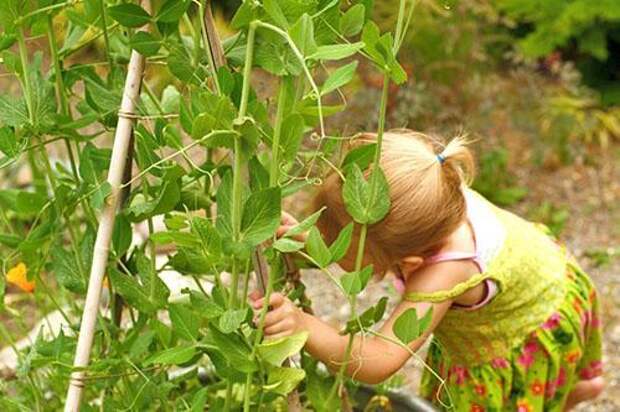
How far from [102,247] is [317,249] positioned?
0.79ft

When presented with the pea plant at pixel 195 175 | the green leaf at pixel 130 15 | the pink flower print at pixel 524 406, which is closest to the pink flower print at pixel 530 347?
the pink flower print at pixel 524 406

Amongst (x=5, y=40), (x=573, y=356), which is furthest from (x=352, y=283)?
(x=573, y=356)

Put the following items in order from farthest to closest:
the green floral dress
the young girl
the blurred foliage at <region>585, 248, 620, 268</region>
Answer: the blurred foliage at <region>585, 248, 620, 268</region>, the green floral dress, the young girl

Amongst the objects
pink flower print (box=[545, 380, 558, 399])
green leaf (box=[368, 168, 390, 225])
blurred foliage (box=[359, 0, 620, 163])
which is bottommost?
blurred foliage (box=[359, 0, 620, 163])

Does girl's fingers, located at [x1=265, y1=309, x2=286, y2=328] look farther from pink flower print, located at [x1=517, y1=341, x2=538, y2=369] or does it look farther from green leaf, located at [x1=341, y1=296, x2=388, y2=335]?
pink flower print, located at [x1=517, y1=341, x2=538, y2=369]

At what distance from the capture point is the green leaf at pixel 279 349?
3.88 feet

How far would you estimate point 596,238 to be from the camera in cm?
369

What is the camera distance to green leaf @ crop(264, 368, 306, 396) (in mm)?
1208

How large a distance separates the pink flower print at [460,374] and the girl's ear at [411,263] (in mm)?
340

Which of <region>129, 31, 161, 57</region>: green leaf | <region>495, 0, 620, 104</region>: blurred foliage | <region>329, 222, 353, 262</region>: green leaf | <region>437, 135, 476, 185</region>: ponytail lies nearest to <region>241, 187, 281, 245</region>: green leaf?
<region>329, 222, 353, 262</region>: green leaf

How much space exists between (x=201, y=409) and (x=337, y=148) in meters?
0.38

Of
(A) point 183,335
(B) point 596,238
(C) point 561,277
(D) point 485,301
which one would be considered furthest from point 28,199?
(B) point 596,238

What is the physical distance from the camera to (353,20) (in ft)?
3.83

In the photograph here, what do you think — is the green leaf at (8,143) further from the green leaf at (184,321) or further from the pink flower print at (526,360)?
the pink flower print at (526,360)
